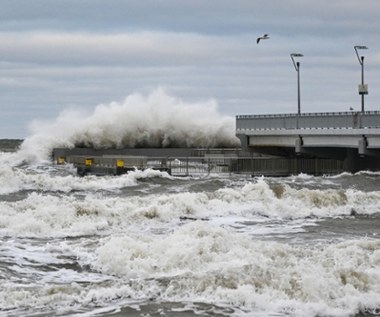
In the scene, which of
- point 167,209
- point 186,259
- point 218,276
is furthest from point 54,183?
point 218,276

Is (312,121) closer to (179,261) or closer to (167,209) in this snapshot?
(167,209)

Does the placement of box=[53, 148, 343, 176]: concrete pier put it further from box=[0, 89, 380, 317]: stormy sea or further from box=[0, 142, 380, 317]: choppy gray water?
box=[0, 142, 380, 317]: choppy gray water

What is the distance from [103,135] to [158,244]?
201 ft

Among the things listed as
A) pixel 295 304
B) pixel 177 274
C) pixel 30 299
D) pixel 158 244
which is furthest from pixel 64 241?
pixel 295 304

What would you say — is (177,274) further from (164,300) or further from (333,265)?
A: (333,265)

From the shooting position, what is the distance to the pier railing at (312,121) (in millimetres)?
53625

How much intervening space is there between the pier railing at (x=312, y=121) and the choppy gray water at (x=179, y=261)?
20246 millimetres

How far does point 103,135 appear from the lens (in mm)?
82062

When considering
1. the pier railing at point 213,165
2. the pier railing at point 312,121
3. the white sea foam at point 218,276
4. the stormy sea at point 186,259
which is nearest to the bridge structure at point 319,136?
the pier railing at point 312,121

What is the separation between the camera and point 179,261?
65.4 ft

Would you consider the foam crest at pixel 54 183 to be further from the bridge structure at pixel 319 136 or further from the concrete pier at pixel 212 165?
the bridge structure at pixel 319 136

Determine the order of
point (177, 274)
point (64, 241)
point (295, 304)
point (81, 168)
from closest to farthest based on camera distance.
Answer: point (295, 304)
point (177, 274)
point (64, 241)
point (81, 168)

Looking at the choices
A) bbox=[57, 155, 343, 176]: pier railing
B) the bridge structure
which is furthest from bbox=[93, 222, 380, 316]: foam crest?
bbox=[57, 155, 343, 176]: pier railing

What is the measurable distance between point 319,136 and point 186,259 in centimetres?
3813
